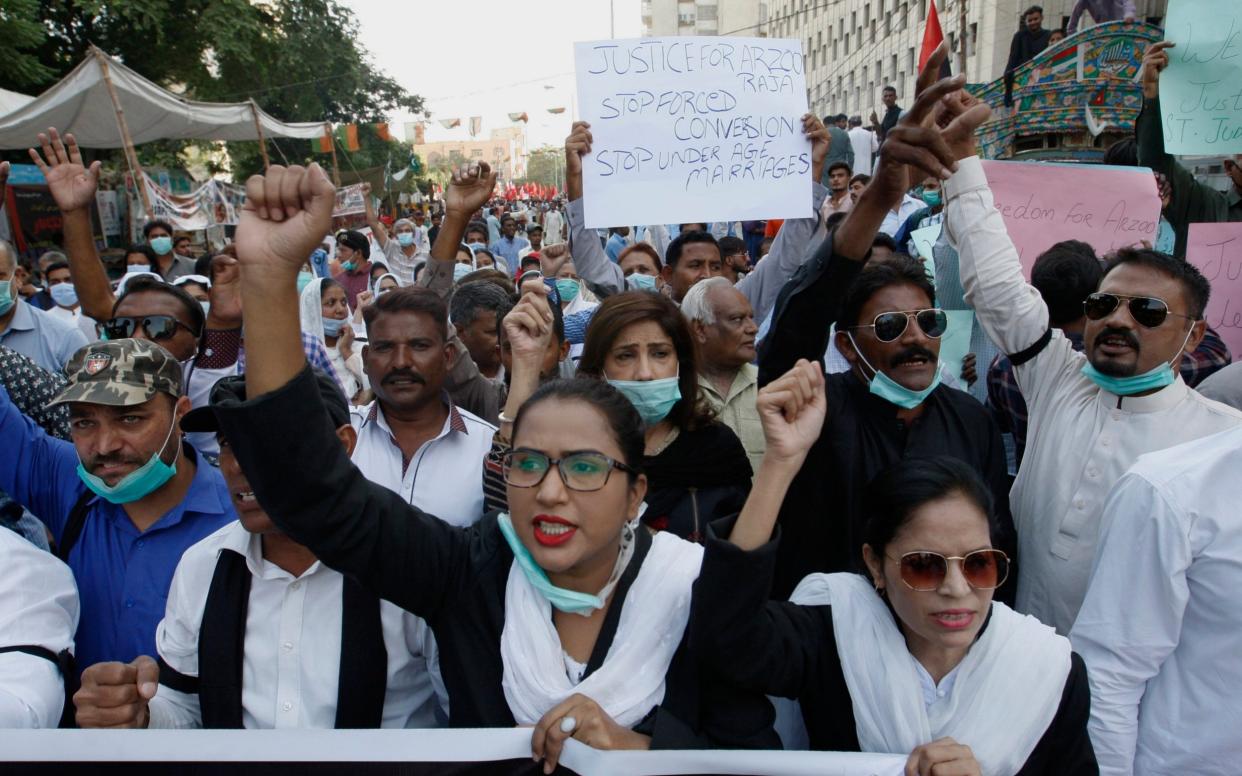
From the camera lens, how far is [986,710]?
5.44ft

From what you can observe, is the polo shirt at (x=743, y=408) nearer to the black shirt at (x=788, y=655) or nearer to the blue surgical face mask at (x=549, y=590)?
the black shirt at (x=788, y=655)

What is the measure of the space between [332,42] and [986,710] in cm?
2970

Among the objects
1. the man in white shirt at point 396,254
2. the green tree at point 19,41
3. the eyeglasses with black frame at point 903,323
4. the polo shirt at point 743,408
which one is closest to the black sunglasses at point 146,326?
the polo shirt at point 743,408

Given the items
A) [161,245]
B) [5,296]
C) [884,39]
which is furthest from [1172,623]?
[884,39]

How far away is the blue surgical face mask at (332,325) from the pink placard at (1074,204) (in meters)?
3.93

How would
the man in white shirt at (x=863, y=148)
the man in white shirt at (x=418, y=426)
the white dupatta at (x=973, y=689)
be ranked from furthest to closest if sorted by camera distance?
1. the man in white shirt at (x=863, y=148)
2. the man in white shirt at (x=418, y=426)
3. the white dupatta at (x=973, y=689)

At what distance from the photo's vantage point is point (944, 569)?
1720mm

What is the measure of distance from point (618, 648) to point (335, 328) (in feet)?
14.7

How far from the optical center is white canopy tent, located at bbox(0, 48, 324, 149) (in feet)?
38.1

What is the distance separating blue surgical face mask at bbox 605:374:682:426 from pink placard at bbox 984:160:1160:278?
2.17 m

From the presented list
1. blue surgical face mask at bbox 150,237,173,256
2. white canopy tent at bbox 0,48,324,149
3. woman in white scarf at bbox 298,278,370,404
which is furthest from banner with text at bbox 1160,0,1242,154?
white canopy tent at bbox 0,48,324,149

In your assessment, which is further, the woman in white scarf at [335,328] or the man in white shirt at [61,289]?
the man in white shirt at [61,289]

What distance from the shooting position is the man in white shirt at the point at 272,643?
1823 mm

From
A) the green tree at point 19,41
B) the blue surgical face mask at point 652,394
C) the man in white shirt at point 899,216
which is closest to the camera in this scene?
the blue surgical face mask at point 652,394
